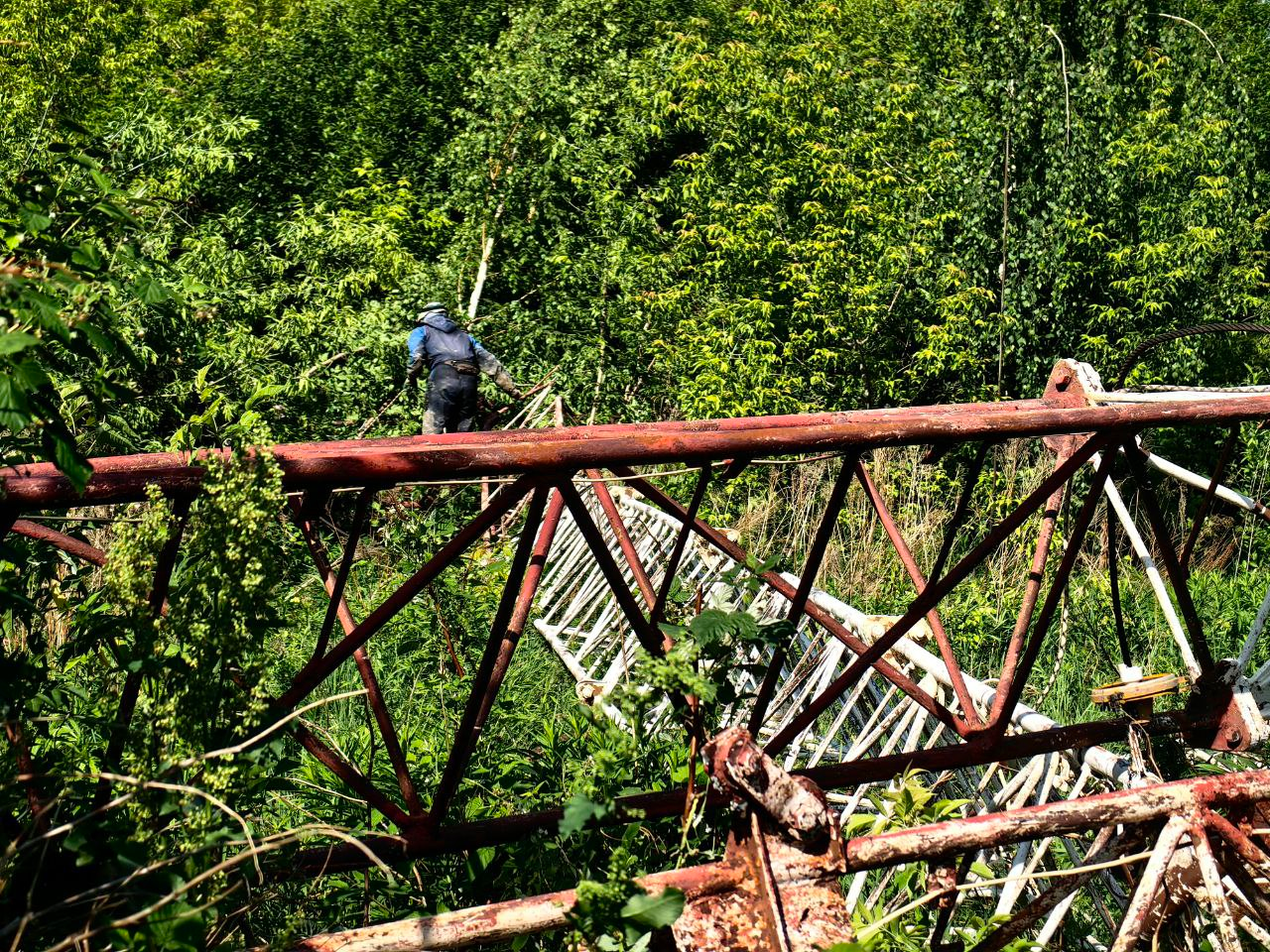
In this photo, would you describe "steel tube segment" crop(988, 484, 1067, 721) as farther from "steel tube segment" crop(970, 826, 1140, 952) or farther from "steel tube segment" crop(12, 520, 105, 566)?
"steel tube segment" crop(12, 520, 105, 566)

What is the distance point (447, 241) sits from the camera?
49.5 feet

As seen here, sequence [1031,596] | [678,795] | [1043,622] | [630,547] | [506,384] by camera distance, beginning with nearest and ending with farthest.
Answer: [678,795] → [1043,622] → [1031,596] → [630,547] → [506,384]

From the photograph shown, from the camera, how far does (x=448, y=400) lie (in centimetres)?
1115

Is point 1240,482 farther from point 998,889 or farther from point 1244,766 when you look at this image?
point 998,889

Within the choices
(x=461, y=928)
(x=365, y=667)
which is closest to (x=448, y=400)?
(x=365, y=667)

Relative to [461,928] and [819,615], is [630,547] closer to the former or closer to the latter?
[819,615]

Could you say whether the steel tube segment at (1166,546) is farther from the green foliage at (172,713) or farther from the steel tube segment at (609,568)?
the green foliage at (172,713)

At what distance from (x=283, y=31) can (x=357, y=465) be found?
1670 cm

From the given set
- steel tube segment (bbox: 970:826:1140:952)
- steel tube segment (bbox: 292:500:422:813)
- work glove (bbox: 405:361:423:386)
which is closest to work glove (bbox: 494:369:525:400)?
work glove (bbox: 405:361:423:386)

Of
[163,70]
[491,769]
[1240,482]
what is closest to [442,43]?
[163,70]

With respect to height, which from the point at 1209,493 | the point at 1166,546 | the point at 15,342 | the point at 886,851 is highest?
the point at 15,342

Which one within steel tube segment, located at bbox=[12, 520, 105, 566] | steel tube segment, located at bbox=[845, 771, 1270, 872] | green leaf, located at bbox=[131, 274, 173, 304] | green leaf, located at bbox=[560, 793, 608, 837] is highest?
green leaf, located at bbox=[131, 274, 173, 304]

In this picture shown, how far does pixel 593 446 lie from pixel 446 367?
28.5 ft

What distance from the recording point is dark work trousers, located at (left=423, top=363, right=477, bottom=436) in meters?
11.1
